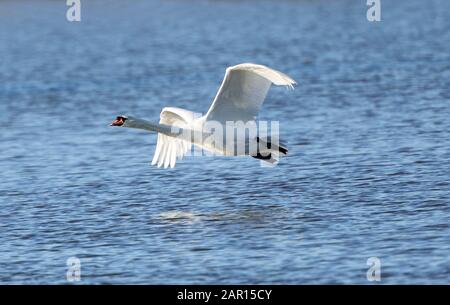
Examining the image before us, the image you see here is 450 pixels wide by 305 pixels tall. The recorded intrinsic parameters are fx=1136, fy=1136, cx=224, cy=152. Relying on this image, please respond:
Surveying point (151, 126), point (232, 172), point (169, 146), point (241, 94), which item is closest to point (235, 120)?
point (241, 94)

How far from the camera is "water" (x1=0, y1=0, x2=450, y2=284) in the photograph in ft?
48.5

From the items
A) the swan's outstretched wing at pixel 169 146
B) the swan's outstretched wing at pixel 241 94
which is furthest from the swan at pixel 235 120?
the swan's outstretched wing at pixel 169 146

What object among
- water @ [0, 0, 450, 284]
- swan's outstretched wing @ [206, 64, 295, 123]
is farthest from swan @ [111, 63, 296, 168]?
water @ [0, 0, 450, 284]

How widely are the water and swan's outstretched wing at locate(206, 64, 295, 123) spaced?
145 centimetres

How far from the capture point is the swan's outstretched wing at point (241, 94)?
1630cm

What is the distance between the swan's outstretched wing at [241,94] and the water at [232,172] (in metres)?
1.45

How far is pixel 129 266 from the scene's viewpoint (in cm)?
1474

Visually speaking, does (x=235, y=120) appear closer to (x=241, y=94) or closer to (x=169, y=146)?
(x=241, y=94)

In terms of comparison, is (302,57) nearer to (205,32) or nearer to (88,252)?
(205,32)

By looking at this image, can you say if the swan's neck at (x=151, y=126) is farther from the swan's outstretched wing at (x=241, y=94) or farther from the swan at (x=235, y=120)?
the swan's outstretched wing at (x=241, y=94)

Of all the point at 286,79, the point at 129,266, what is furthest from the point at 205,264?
the point at 286,79

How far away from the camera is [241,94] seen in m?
16.9

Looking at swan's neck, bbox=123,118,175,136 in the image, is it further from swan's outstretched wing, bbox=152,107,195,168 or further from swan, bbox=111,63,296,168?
swan's outstretched wing, bbox=152,107,195,168
